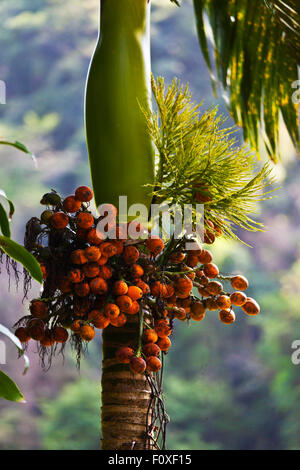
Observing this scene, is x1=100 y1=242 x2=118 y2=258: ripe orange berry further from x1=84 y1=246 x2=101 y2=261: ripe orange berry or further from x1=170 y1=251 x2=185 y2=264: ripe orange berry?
x1=170 y1=251 x2=185 y2=264: ripe orange berry

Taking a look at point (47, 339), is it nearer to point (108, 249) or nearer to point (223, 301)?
point (108, 249)

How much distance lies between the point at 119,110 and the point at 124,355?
0.42 meters

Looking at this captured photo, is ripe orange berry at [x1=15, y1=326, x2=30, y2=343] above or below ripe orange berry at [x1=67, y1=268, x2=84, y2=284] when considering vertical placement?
below

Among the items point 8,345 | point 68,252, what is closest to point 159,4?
point 8,345

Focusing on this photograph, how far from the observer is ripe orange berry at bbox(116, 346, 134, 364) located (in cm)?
93

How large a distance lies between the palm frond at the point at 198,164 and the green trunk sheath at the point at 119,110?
0.09 feet

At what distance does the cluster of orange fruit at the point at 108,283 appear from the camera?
954 mm

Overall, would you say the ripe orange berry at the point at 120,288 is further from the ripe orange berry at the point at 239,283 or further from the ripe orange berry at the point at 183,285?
the ripe orange berry at the point at 239,283

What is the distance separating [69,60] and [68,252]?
4946mm

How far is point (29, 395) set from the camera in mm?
4609

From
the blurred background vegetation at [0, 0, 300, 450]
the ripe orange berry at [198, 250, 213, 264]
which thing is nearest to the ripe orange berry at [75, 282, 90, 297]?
the ripe orange berry at [198, 250, 213, 264]

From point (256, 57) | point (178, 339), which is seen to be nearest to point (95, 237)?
point (256, 57)

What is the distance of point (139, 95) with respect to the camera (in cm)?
109

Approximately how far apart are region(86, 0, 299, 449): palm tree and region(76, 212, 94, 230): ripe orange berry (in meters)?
0.08
